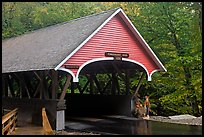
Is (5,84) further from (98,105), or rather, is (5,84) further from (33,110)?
(98,105)

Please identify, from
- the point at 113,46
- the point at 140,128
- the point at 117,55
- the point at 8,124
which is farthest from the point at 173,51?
the point at 8,124

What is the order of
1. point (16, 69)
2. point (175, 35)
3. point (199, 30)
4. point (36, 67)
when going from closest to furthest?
point (36, 67), point (16, 69), point (199, 30), point (175, 35)

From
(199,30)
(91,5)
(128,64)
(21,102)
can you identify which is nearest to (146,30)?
(199,30)

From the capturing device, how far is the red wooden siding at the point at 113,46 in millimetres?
12922

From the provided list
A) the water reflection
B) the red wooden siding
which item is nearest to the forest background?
the red wooden siding

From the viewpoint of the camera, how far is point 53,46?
46.2 feet

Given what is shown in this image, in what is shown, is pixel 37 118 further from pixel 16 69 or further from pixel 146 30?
pixel 146 30

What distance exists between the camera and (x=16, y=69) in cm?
1352

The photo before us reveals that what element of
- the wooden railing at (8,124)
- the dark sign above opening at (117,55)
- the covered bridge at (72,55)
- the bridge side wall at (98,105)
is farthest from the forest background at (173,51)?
the wooden railing at (8,124)

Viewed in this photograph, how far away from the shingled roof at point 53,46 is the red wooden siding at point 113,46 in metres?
0.35

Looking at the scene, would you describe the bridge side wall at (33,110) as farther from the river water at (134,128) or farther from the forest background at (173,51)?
the forest background at (173,51)

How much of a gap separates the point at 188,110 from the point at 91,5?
1746 centimetres

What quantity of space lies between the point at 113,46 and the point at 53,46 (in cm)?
255

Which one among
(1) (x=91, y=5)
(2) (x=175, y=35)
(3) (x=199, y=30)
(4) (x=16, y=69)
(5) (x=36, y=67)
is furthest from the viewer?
(1) (x=91, y=5)
